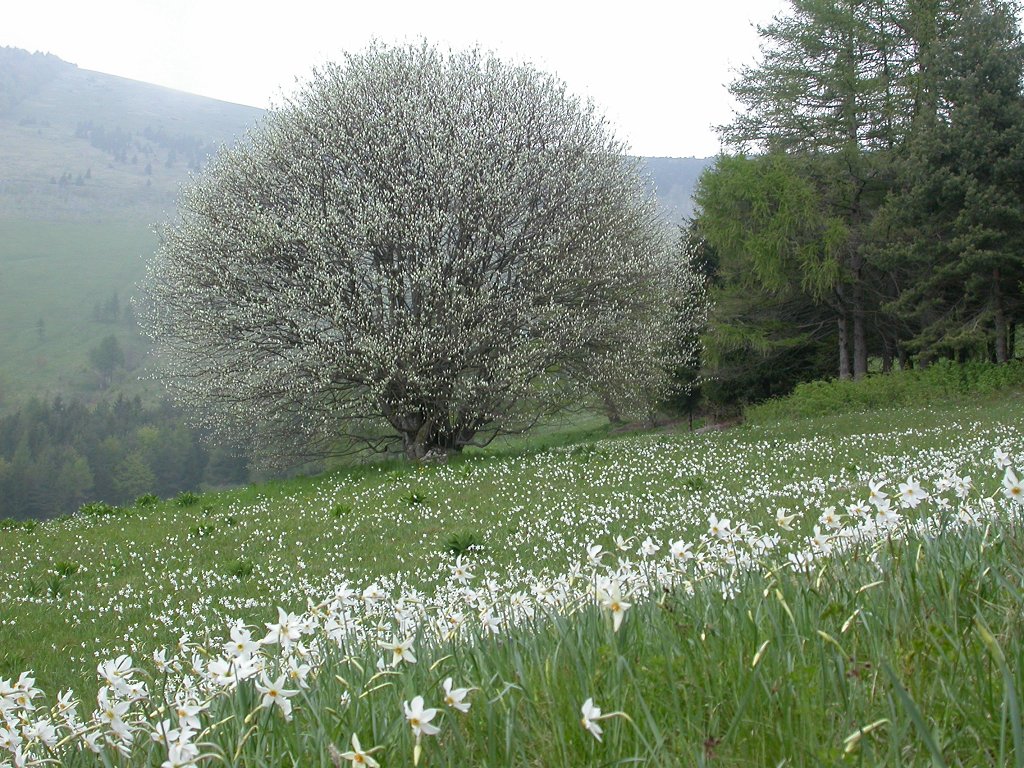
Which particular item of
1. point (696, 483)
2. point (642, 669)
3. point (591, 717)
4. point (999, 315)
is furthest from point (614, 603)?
point (999, 315)

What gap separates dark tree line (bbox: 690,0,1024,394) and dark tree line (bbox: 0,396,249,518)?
38776 millimetres

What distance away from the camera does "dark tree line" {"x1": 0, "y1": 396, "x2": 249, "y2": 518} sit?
61281 mm

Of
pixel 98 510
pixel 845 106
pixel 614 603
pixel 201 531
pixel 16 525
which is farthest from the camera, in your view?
pixel 845 106

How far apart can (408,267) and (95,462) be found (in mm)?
61966

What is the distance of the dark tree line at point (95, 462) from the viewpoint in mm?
61281

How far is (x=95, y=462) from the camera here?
69.8 metres

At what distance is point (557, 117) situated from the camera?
73.0 feet

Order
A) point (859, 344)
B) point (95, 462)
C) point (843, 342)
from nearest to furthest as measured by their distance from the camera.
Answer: point (859, 344)
point (843, 342)
point (95, 462)

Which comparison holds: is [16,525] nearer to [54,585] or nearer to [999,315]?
[54,585]

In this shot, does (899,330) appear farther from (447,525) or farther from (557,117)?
(447,525)

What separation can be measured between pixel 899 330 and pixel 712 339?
9062mm

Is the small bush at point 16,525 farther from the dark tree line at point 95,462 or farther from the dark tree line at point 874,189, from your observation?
the dark tree line at point 95,462

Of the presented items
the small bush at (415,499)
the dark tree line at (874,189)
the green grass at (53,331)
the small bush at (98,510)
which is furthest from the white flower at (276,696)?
the green grass at (53,331)

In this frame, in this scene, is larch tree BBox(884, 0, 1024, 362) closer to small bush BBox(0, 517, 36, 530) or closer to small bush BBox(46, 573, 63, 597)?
small bush BBox(46, 573, 63, 597)
